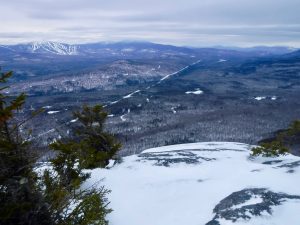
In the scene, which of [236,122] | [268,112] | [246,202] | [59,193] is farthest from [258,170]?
[268,112]

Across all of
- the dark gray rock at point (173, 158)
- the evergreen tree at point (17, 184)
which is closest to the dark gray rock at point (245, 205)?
the dark gray rock at point (173, 158)

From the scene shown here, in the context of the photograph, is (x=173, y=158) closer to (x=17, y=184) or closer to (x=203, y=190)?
(x=203, y=190)

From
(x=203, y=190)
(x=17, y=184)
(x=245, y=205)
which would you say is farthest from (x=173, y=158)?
(x=17, y=184)

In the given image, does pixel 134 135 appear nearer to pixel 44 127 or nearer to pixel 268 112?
pixel 44 127

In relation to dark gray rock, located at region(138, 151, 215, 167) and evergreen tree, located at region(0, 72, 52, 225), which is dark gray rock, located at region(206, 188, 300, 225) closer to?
dark gray rock, located at region(138, 151, 215, 167)

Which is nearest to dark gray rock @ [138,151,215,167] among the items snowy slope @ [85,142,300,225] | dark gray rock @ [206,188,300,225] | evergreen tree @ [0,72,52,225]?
snowy slope @ [85,142,300,225]

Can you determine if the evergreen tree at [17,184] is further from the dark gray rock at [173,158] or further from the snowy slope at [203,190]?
the dark gray rock at [173,158]
